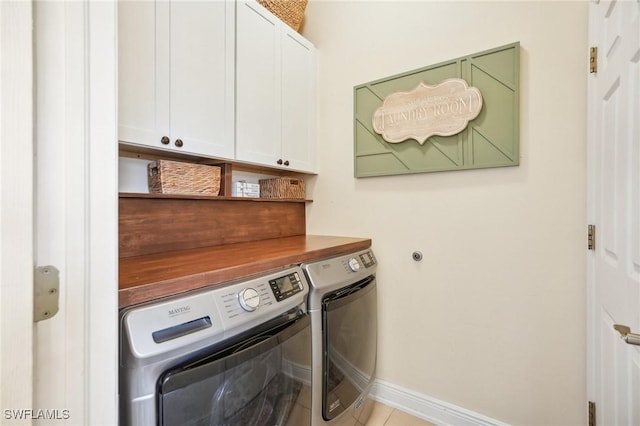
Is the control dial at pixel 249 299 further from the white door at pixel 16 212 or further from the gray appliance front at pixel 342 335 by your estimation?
the white door at pixel 16 212

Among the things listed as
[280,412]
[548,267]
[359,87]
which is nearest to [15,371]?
[280,412]

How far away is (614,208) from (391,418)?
1.54 m

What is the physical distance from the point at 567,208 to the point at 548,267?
30 cm

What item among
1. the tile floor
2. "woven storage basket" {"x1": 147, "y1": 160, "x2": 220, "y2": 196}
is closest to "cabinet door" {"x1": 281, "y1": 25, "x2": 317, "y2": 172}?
"woven storage basket" {"x1": 147, "y1": 160, "x2": 220, "y2": 196}

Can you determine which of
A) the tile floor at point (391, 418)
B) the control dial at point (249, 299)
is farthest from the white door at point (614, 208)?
the control dial at point (249, 299)

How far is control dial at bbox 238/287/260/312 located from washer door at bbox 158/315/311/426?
99 mm

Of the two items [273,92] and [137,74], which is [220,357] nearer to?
[137,74]

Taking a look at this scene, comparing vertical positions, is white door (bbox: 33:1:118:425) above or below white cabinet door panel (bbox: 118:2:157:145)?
below

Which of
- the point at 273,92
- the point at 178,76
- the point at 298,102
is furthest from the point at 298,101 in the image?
the point at 178,76

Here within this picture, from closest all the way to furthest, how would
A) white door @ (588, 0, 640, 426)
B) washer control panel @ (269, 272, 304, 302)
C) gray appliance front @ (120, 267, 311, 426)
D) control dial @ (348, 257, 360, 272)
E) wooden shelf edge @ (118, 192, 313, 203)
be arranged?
1. gray appliance front @ (120, 267, 311, 426)
2. white door @ (588, 0, 640, 426)
3. washer control panel @ (269, 272, 304, 302)
4. wooden shelf edge @ (118, 192, 313, 203)
5. control dial @ (348, 257, 360, 272)

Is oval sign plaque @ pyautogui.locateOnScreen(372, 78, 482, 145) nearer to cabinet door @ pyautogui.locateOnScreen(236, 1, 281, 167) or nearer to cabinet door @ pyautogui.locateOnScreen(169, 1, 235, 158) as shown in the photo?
cabinet door @ pyautogui.locateOnScreen(236, 1, 281, 167)

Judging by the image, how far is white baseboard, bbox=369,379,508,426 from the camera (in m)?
1.57

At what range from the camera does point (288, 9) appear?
6.18 feet

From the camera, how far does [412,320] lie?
1.77 metres
